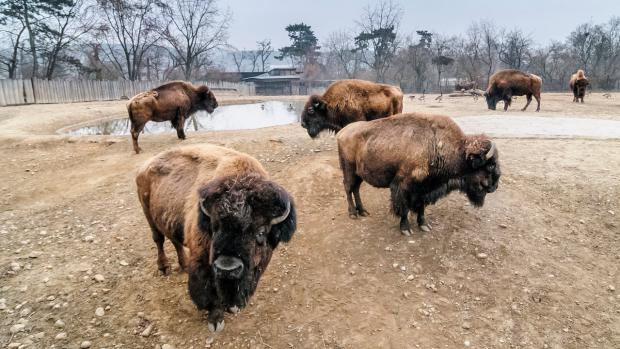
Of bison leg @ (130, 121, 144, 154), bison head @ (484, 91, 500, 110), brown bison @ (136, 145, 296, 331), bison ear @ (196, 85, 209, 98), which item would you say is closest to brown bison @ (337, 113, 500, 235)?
brown bison @ (136, 145, 296, 331)

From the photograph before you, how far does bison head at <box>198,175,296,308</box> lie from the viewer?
8.43ft

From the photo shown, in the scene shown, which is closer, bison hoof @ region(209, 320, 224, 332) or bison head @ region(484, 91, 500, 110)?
bison hoof @ region(209, 320, 224, 332)

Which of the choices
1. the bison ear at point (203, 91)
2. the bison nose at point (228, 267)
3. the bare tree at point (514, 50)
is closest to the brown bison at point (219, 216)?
the bison nose at point (228, 267)

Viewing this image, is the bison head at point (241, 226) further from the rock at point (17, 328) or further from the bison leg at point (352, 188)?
the bison leg at point (352, 188)

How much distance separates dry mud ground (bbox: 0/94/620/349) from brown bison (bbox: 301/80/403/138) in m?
1.90

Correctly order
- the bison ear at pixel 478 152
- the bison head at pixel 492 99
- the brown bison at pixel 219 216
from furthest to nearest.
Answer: the bison head at pixel 492 99, the bison ear at pixel 478 152, the brown bison at pixel 219 216

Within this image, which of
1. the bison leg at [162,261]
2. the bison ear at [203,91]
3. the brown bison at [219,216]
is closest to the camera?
the brown bison at [219,216]

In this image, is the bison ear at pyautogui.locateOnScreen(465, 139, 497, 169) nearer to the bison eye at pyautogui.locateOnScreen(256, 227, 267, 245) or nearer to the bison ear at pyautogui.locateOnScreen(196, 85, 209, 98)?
the bison eye at pyautogui.locateOnScreen(256, 227, 267, 245)

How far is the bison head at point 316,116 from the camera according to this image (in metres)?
8.87

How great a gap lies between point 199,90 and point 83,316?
8851 mm

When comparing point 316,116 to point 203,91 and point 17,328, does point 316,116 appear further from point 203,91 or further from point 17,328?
point 17,328

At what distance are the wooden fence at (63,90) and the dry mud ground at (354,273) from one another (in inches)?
779

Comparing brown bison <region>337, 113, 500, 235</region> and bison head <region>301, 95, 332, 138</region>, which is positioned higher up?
bison head <region>301, 95, 332, 138</region>

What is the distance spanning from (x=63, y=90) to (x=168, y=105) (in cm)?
2092
